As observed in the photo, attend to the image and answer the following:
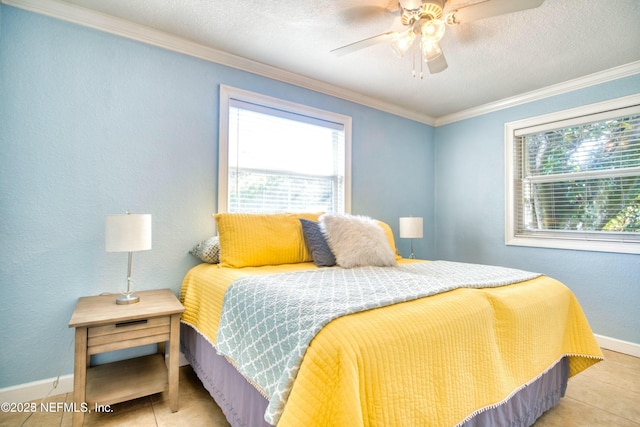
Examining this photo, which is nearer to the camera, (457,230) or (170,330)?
(170,330)

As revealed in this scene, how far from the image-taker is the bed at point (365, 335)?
98cm

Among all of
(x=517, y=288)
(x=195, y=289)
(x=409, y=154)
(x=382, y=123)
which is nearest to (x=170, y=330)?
(x=195, y=289)

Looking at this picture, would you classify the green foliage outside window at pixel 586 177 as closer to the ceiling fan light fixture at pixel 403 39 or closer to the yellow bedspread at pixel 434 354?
the yellow bedspread at pixel 434 354

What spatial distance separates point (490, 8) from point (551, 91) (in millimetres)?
2112

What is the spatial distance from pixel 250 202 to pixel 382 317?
5.95 feet

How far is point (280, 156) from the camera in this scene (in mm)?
2861

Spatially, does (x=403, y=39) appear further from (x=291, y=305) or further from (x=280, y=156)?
(x=291, y=305)

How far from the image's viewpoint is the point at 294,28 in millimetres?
2168

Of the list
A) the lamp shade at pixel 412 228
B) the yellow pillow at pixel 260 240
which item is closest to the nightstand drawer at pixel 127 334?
the yellow pillow at pixel 260 240

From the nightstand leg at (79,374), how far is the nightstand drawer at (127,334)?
0.10ft

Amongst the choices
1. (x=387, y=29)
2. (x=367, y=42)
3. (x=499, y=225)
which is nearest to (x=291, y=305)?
(x=367, y=42)

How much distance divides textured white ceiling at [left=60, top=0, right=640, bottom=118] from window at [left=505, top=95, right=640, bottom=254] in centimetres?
44

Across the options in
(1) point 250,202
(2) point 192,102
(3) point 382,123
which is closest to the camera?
(2) point 192,102

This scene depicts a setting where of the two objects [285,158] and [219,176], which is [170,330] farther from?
[285,158]
